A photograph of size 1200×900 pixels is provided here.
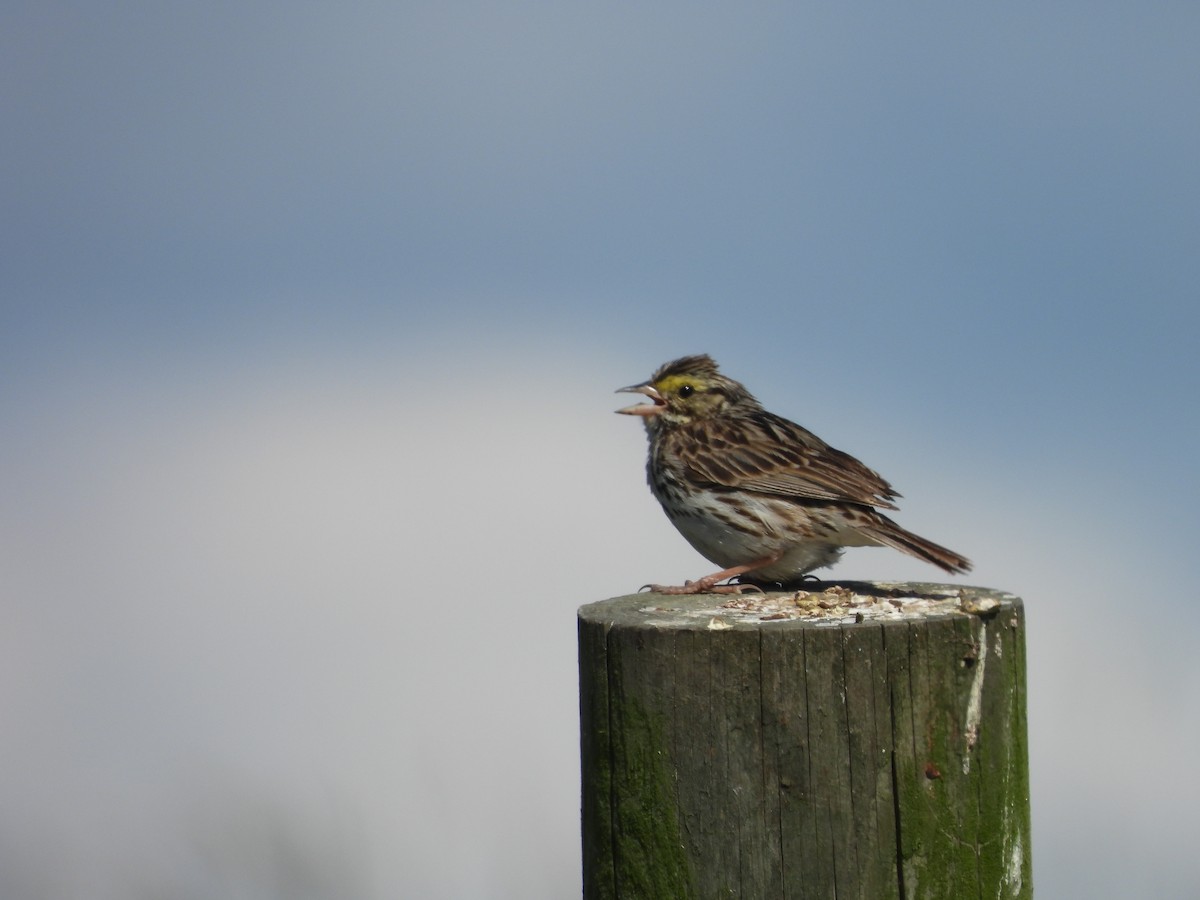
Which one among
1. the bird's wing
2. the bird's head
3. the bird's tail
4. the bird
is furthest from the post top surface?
the bird's head

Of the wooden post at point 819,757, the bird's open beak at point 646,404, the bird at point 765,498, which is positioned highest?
the bird's open beak at point 646,404

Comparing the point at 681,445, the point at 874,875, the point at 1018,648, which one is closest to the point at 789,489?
the point at 681,445

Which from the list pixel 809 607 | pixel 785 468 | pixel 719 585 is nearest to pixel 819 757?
pixel 809 607

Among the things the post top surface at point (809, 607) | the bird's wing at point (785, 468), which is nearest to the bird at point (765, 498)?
the bird's wing at point (785, 468)

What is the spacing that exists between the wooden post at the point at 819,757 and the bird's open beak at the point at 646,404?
4.08 meters

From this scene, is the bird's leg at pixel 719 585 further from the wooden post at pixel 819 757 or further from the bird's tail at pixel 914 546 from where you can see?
the wooden post at pixel 819 757

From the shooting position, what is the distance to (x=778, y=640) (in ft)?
14.2

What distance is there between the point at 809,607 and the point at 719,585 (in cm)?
172

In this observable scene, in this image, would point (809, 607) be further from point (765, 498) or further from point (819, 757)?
point (765, 498)

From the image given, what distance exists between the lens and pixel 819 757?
14.0 ft

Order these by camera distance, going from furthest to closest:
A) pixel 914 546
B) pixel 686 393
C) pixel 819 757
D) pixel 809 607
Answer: pixel 686 393 → pixel 914 546 → pixel 809 607 → pixel 819 757

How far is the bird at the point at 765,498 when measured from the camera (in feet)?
24.4

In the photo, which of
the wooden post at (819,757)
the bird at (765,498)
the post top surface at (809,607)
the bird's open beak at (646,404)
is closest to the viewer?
the wooden post at (819,757)

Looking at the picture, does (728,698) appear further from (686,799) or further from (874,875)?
(874,875)
